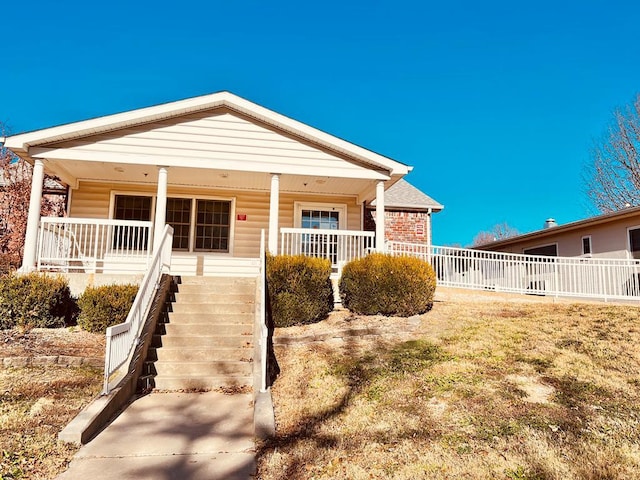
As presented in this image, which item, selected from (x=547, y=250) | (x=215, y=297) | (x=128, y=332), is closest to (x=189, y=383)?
(x=128, y=332)

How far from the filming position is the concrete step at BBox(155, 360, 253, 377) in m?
6.50

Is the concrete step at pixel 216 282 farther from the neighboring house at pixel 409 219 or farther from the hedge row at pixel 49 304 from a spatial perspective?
the neighboring house at pixel 409 219

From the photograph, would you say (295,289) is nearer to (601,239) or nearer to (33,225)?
(33,225)

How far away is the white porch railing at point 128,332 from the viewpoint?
5199mm

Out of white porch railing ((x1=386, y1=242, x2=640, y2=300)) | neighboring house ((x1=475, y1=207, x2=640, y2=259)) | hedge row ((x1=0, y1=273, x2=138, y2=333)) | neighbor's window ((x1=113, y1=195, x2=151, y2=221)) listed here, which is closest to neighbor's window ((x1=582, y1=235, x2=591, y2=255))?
neighboring house ((x1=475, y1=207, x2=640, y2=259))

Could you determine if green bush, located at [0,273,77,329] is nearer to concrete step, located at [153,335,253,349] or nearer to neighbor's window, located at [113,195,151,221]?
concrete step, located at [153,335,253,349]

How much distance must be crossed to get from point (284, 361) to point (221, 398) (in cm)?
121

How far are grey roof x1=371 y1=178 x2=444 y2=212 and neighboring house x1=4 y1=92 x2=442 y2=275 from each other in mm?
3272

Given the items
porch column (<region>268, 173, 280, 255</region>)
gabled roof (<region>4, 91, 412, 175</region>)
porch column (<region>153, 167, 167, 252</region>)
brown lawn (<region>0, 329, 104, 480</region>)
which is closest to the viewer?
brown lawn (<region>0, 329, 104, 480</region>)

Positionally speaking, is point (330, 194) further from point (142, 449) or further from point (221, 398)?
point (142, 449)

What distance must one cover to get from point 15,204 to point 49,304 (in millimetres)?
8578

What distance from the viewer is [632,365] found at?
232 inches

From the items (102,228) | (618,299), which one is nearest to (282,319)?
(102,228)

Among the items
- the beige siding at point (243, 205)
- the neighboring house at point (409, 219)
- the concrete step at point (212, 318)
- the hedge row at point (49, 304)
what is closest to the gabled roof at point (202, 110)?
the beige siding at point (243, 205)
